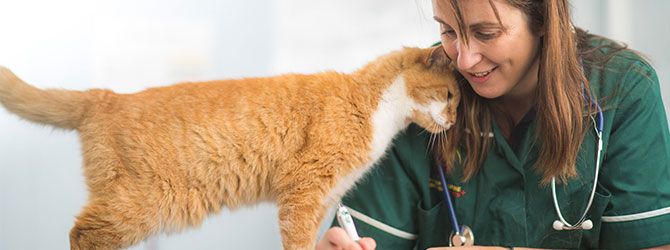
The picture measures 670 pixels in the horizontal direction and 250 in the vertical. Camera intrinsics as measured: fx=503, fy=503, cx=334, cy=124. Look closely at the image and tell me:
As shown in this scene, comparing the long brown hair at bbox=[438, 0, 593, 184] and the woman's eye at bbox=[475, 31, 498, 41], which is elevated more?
the woman's eye at bbox=[475, 31, 498, 41]

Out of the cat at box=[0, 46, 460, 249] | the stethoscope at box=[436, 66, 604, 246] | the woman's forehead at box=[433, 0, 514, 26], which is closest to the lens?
the cat at box=[0, 46, 460, 249]

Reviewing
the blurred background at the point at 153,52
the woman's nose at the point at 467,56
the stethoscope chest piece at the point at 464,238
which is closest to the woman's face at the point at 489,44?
the woman's nose at the point at 467,56

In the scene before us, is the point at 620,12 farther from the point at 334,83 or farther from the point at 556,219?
the point at 334,83

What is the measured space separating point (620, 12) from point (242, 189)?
1.48 metres

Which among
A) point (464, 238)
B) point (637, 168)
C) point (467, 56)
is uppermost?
point (467, 56)

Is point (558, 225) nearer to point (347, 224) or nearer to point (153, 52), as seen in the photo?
point (347, 224)

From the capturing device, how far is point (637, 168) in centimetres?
97

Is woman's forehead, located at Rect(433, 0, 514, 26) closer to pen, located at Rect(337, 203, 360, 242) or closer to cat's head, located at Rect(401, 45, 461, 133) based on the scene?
cat's head, located at Rect(401, 45, 461, 133)

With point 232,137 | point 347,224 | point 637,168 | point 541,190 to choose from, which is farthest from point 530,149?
point 232,137

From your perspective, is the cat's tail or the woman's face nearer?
the cat's tail

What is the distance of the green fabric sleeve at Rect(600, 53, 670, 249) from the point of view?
0.95m

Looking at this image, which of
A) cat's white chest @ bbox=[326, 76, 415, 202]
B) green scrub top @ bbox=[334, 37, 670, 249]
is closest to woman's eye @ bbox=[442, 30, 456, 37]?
cat's white chest @ bbox=[326, 76, 415, 202]

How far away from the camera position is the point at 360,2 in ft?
4.64

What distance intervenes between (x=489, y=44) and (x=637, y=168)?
392 mm
